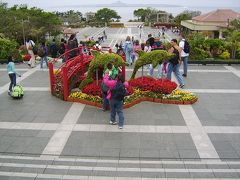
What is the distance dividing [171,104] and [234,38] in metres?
10.2

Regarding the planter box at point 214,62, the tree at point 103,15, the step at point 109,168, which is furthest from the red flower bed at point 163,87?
the tree at point 103,15

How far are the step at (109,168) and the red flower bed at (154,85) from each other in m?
4.44

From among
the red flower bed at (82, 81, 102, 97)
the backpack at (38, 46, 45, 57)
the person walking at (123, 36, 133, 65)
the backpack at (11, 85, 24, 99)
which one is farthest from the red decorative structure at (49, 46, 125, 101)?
the person walking at (123, 36, 133, 65)


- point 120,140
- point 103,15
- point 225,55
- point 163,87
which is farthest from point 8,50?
point 103,15

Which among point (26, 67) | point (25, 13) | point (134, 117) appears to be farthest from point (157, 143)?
point (25, 13)

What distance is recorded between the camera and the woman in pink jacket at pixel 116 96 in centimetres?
905

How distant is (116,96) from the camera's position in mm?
9141

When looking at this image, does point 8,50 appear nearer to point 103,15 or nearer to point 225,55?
point 225,55

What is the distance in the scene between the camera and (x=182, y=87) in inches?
538

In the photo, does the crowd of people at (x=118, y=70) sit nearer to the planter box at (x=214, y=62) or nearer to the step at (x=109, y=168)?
the step at (x=109, y=168)

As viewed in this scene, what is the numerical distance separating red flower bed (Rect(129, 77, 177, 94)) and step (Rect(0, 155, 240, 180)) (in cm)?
444

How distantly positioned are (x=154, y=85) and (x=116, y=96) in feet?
10.6

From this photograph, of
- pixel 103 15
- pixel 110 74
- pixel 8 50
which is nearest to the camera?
pixel 110 74

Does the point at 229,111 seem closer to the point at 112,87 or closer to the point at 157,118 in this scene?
the point at 157,118
